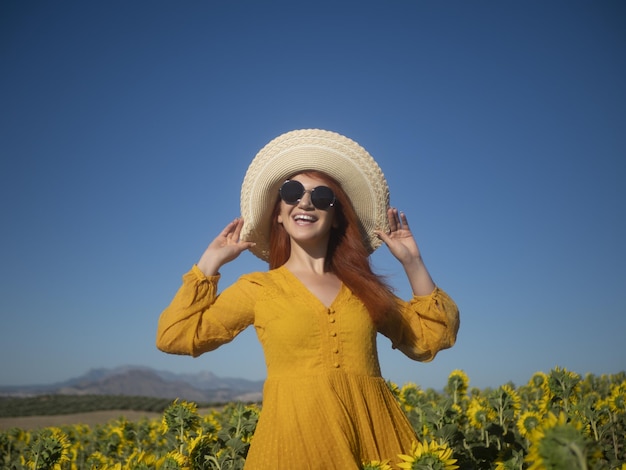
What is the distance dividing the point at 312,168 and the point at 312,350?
3.16 feet

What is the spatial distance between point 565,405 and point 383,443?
9.46 feet

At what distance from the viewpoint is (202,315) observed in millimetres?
2775

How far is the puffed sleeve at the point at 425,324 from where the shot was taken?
9.61 ft

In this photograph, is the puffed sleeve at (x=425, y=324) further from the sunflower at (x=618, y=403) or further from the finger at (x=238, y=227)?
the sunflower at (x=618, y=403)

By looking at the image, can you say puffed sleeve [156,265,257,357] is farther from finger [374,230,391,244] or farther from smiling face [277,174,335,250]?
finger [374,230,391,244]

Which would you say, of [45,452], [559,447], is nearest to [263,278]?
[559,447]

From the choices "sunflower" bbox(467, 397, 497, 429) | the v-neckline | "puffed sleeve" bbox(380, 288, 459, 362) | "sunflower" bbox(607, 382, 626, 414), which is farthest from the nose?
"sunflower" bbox(607, 382, 626, 414)

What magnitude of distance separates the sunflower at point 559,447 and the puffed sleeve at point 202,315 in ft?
5.31

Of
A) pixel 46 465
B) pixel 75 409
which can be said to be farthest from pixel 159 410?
pixel 46 465

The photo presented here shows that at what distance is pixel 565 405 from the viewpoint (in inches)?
186

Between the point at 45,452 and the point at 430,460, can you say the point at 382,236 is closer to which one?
the point at 430,460

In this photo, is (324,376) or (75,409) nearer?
(324,376)

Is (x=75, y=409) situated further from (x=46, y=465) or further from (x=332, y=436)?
(x=332, y=436)

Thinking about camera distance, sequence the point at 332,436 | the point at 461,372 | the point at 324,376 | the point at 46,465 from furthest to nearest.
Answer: the point at 461,372
the point at 46,465
the point at 324,376
the point at 332,436
